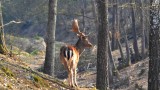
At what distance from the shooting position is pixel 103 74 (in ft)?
39.6

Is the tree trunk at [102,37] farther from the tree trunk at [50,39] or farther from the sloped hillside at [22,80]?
the tree trunk at [50,39]

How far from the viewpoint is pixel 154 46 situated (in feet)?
33.8

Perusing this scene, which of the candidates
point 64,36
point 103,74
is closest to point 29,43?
point 64,36

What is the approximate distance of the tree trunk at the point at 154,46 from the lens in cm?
1019

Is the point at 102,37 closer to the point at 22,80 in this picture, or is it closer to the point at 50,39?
the point at 50,39

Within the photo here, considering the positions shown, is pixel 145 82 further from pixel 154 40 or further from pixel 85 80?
pixel 154 40

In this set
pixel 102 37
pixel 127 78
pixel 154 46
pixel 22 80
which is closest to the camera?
pixel 22 80

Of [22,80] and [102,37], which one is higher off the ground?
[102,37]

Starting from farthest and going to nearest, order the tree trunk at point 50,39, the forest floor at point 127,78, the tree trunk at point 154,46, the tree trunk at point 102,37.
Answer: the forest floor at point 127,78, the tree trunk at point 50,39, the tree trunk at point 102,37, the tree trunk at point 154,46

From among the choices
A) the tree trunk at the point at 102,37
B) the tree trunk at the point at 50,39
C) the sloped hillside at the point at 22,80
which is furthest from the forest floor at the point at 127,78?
the sloped hillside at the point at 22,80

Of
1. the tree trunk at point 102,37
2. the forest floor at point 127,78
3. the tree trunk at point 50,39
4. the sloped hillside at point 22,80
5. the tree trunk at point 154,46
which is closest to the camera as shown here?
the sloped hillside at point 22,80

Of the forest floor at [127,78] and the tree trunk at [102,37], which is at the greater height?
the tree trunk at [102,37]

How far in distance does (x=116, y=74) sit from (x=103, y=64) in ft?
45.6

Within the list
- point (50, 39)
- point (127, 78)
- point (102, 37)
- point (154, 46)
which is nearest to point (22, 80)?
point (102, 37)
